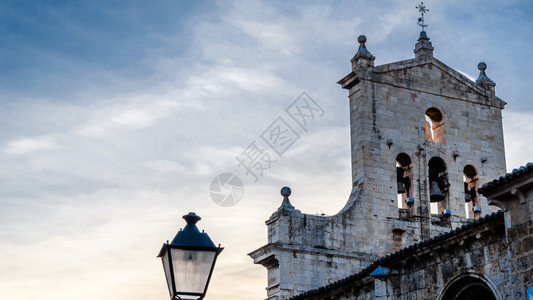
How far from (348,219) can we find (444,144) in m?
3.99

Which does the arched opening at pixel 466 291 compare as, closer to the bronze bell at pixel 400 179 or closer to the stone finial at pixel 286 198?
the stone finial at pixel 286 198

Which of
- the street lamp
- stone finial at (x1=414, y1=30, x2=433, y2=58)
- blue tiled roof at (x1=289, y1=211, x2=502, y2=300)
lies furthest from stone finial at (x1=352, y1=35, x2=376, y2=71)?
the street lamp

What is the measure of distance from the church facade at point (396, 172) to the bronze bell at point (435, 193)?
0.03 m

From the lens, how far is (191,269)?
7.54 metres

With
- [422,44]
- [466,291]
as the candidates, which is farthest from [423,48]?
[466,291]

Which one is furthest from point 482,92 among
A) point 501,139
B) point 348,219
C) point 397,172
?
point 348,219

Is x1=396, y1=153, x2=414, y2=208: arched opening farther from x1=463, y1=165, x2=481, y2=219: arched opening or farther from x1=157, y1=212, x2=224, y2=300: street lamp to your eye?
x1=157, y1=212, x2=224, y2=300: street lamp

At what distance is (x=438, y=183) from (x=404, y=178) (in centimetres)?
118

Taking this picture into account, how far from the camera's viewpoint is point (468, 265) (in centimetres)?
1445

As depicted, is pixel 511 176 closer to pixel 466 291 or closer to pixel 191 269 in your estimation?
pixel 466 291

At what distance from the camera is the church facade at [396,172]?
21.9 meters

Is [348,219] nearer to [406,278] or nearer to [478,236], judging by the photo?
[406,278]

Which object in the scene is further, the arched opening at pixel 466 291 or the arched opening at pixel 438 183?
the arched opening at pixel 438 183

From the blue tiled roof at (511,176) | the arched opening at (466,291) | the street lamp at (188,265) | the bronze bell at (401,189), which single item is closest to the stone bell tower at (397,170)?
the bronze bell at (401,189)
